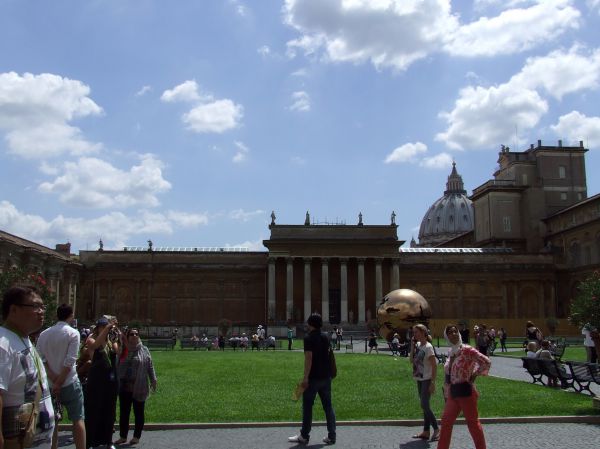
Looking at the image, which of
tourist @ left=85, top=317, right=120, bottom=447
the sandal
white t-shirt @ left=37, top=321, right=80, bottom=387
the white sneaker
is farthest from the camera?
the sandal

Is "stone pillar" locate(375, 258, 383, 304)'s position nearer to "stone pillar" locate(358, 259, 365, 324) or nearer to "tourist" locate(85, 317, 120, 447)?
"stone pillar" locate(358, 259, 365, 324)

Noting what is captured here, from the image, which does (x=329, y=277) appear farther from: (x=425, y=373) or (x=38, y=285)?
(x=425, y=373)

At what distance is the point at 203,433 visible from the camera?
41.3 ft

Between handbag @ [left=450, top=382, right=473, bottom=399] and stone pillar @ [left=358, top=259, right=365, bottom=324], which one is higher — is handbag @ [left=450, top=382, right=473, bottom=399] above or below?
below

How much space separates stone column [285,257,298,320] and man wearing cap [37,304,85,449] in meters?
58.8

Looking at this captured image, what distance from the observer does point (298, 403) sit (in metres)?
16.3

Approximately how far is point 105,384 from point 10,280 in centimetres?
2086

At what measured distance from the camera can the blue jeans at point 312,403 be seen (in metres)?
11.6

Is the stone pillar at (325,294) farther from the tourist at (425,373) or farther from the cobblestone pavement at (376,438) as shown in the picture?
the tourist at (425,373)

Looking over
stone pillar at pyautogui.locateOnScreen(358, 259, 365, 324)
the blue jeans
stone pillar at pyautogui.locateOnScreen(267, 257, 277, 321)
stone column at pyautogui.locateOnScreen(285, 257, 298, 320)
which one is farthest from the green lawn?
stone pillar at pyautogui.locateOnScreen(358, 259, 365, 324)

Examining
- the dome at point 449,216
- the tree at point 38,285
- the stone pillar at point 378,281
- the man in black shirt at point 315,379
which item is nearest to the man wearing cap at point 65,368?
the man in black shirt at point 315,379

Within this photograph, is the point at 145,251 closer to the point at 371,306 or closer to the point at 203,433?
the point at 371,306

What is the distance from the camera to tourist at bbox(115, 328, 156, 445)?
11.6 m

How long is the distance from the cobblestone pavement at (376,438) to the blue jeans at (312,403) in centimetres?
26
